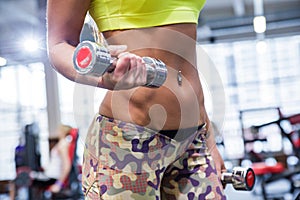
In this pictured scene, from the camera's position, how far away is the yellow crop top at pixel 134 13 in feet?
2.76

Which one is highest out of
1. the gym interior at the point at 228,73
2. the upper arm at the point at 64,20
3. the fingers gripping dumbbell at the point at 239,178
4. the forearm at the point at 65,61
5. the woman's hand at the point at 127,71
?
the gym interior at the point at 228,73

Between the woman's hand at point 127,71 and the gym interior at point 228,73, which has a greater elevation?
the gym interior at point 228,73

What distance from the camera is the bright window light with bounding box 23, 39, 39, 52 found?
7125 millimetres

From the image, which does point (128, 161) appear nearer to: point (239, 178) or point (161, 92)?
point (161, 92)

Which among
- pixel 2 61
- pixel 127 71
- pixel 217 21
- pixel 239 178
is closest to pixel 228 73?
pixel 217 21

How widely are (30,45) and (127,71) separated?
6936 mm

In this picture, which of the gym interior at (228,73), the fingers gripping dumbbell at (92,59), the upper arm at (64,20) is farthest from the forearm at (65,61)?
the gym interior at (228,73)

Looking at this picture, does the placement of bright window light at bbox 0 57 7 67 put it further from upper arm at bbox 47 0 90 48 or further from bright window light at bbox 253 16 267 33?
upper arm at bbox 47 0 90 48

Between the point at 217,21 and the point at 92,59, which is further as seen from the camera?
the point at 217,21

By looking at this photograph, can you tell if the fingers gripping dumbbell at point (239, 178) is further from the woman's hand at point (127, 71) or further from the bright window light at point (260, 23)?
the bright window light at point (260, 23)

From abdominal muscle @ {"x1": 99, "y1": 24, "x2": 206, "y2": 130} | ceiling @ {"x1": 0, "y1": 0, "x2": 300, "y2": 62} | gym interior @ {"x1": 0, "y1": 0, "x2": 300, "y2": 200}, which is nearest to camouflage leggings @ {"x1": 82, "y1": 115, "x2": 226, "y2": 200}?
abdominal muscle @ {"x1": 99, "y1": 24, "x2": 206, "y2": 130}

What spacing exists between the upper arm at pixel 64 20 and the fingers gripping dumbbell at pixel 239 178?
43 centimetres

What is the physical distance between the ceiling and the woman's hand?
641 centimetres

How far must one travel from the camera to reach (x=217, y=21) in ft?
25.8
